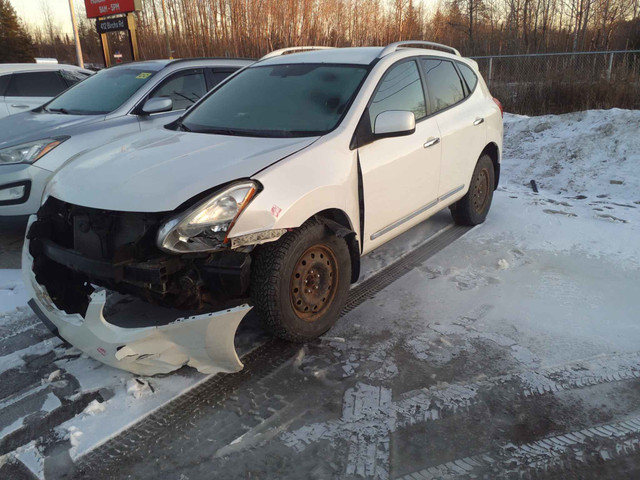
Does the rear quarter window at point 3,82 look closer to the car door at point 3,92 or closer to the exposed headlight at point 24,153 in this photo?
the car door at point 3,92

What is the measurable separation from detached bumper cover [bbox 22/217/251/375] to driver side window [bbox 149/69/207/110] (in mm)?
3823

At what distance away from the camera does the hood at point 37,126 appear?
16.1 ft

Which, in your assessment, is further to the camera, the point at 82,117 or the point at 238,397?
the point at 82,117

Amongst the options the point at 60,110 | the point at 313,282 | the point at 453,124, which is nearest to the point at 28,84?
the point at 60,110

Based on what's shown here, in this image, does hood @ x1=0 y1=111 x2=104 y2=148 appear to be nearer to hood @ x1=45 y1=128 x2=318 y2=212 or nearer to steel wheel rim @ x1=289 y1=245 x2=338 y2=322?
hood @ x1=45 y1=128 x2=318 y2=212

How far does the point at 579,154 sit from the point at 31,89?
934 centimetres

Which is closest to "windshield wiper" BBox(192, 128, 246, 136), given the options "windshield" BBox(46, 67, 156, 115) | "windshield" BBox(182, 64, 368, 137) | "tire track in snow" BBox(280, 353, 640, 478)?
"windshield" BBox(182, 64, 368, 137)

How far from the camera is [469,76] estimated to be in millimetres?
5023

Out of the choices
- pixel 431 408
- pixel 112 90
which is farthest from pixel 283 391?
pixel 112 90

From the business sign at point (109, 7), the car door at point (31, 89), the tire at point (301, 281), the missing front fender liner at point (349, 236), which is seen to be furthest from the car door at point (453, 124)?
the business sign at point (109, 7)

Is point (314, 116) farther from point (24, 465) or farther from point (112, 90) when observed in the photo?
point (112, 90)

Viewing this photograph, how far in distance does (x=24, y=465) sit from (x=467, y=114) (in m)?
4.26

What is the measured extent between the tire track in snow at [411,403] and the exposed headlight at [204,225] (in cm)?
101

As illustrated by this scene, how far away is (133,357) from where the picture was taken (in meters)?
2.51
